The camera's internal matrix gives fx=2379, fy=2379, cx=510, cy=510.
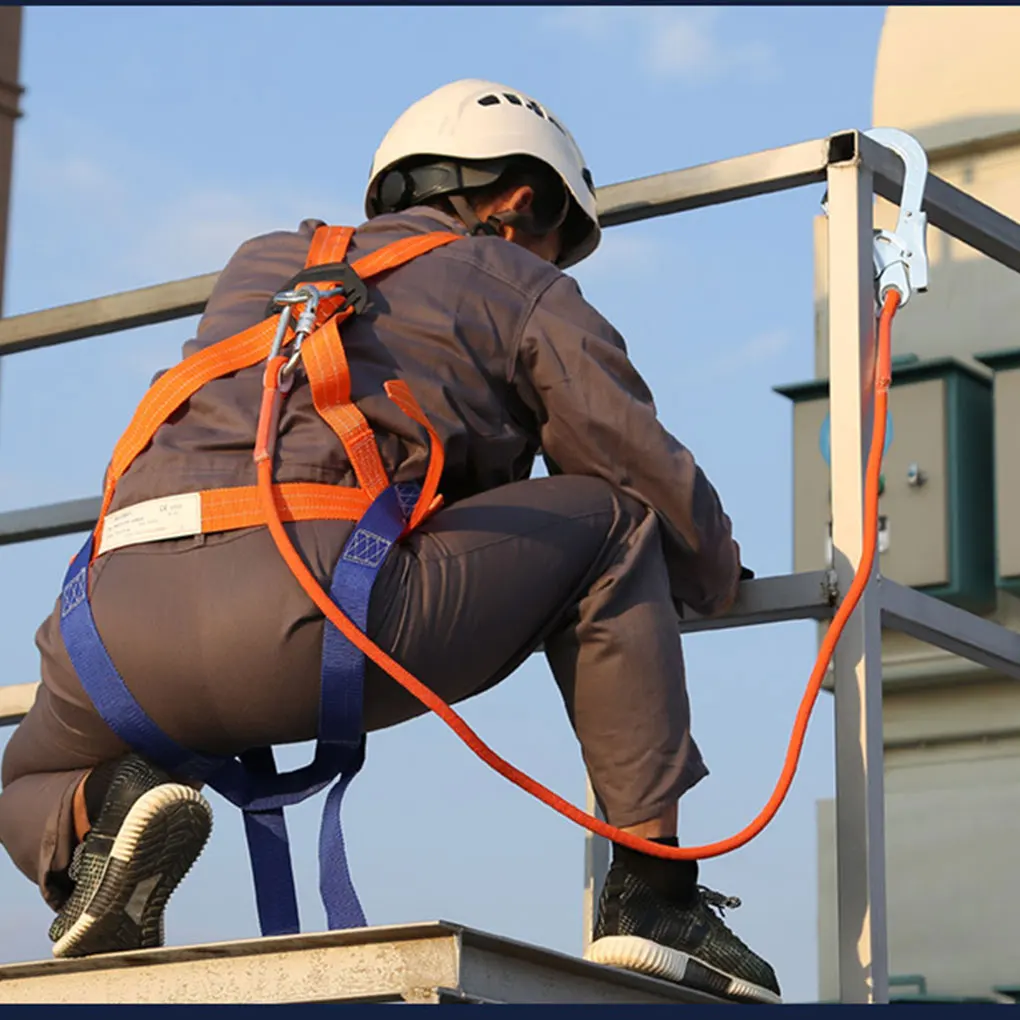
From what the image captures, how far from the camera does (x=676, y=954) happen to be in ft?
9.05

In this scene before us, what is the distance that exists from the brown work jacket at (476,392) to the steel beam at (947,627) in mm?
248

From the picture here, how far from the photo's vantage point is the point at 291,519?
270 centimetres

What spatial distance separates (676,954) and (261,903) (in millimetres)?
506

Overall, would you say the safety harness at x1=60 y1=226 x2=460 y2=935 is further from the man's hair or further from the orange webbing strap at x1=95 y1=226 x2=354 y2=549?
the man's hair

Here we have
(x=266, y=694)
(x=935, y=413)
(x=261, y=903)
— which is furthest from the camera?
(x=935, y=413)

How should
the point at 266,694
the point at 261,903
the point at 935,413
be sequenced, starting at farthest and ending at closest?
the point at 935,413, the point at 261,903, the point at 266,694

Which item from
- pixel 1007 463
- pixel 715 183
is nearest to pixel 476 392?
pixel 715 183

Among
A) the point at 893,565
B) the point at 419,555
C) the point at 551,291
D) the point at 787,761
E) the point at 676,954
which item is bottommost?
the point at 676,954

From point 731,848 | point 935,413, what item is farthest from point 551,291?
point 935,413

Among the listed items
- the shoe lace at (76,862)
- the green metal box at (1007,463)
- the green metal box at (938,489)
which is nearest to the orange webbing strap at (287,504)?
the shoe lace at (76,862)

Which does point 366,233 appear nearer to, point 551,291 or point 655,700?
point 551,291

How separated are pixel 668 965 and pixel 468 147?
1143mm

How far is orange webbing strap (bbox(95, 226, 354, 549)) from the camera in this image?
2.87 metres

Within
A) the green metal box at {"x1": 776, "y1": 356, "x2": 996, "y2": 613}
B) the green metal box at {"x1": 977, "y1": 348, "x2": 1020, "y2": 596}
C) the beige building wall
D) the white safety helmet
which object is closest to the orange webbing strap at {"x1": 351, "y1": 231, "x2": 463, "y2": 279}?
the white safety helmet
